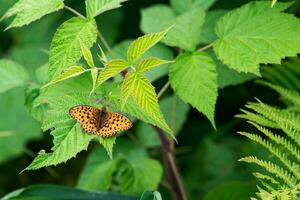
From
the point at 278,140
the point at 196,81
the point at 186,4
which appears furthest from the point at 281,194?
the point at 186,4

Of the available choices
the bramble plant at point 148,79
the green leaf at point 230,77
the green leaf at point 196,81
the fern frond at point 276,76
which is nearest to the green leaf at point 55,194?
the bramble plant at point 148,79

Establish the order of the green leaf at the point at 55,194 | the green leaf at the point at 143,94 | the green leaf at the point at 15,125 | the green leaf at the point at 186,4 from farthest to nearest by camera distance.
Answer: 1. the green leaf at the point at 15,125
2. the green leaf at the point at 186,4
3. the green leaf at the point at 55,194
4. the green leaf at the point at 143,94

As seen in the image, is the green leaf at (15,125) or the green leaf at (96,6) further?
the green leaf at (15,125)

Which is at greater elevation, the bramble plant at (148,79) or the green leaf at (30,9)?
the green leaf at (30,9)

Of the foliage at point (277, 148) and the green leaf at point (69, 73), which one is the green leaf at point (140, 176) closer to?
the foliage at point (277, 148)

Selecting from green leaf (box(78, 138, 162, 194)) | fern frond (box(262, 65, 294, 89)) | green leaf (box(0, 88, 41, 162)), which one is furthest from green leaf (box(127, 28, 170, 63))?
green leaf (box(0, 88, 41, 162))

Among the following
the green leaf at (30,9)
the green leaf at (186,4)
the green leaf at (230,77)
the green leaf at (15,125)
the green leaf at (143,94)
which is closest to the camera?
the green leaf at (143,94)
